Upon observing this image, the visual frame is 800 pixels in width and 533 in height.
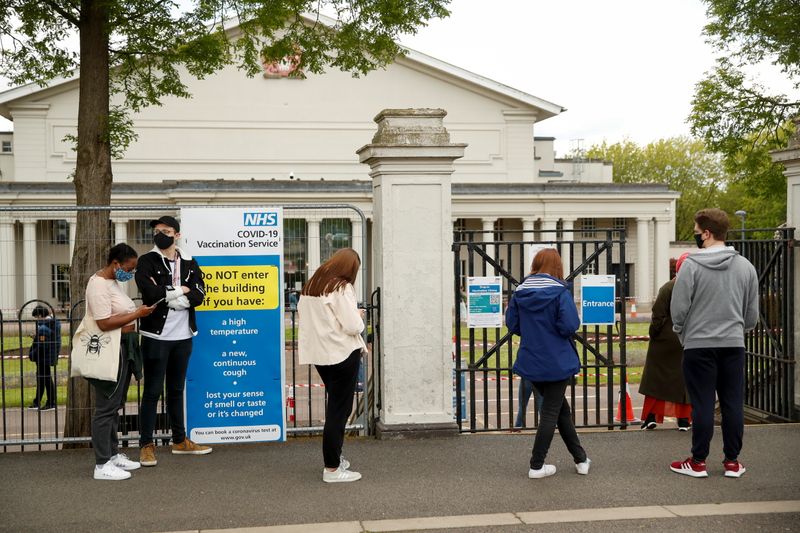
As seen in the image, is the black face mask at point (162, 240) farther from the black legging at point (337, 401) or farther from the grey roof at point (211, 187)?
the grey roof at point (211, 187)

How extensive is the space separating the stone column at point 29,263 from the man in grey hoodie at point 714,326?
5.69 m

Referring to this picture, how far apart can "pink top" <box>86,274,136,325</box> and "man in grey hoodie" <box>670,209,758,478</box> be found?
4303mm

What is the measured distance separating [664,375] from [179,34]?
734cm

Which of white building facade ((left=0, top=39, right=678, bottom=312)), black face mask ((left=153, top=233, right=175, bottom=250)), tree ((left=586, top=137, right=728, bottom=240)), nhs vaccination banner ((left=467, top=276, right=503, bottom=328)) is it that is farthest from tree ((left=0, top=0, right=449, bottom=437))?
tree ((left=586, top=137, right=728, bottom=240))

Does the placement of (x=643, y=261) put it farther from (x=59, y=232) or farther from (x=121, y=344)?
(x=121, y=344)

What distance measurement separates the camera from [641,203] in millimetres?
44812

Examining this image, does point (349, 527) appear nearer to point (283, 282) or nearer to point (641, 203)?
point (283, 282)

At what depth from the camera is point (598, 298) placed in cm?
874

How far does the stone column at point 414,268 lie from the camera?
26.6ft

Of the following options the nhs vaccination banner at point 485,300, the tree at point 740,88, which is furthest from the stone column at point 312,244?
the tree at point 740,88

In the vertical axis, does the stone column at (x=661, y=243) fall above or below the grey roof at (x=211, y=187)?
below

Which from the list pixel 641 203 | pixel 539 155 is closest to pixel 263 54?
pixel 641 203

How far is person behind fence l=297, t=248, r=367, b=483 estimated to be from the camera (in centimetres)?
659

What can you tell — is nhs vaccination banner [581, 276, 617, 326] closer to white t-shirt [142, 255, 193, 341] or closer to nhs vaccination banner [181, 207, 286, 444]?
nhs vaccination banner [181, 207, 286, 444]
